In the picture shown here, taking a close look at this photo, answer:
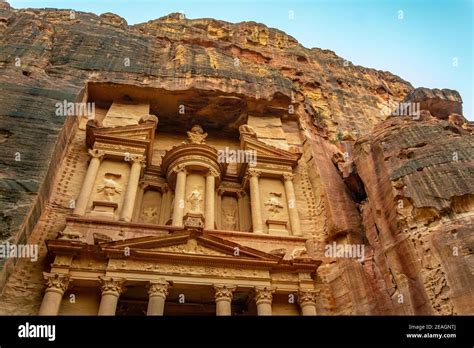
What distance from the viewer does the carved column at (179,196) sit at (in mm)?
14749

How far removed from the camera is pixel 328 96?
87.8ft

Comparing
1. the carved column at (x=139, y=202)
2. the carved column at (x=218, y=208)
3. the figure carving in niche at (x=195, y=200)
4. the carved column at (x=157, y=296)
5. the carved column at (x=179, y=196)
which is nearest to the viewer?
the carved column at (x=157, y=296)

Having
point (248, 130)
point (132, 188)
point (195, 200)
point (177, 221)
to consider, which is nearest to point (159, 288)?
point (177, 221)

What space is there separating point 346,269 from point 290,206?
377cm

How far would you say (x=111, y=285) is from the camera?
37.3ft

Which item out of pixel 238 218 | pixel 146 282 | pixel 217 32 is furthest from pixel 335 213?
pixel 217 32

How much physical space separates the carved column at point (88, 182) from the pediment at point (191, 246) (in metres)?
2.90

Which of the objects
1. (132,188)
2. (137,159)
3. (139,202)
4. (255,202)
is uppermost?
(137,159)

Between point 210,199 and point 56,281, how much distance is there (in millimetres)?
6399

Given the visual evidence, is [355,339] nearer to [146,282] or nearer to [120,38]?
[146,282]

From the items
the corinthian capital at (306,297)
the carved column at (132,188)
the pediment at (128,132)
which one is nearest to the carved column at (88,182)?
the pediment at (128,132)

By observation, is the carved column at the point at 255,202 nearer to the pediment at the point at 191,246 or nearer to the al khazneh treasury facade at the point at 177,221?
the al khazneh treasury facade at the point at 177,221

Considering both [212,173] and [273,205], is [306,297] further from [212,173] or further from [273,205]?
[212,173]

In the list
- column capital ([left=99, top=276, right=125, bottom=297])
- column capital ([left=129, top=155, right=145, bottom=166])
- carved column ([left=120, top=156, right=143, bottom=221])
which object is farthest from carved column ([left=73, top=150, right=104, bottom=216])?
column capital ([left=99, top=276, right=125, bottom=297])
